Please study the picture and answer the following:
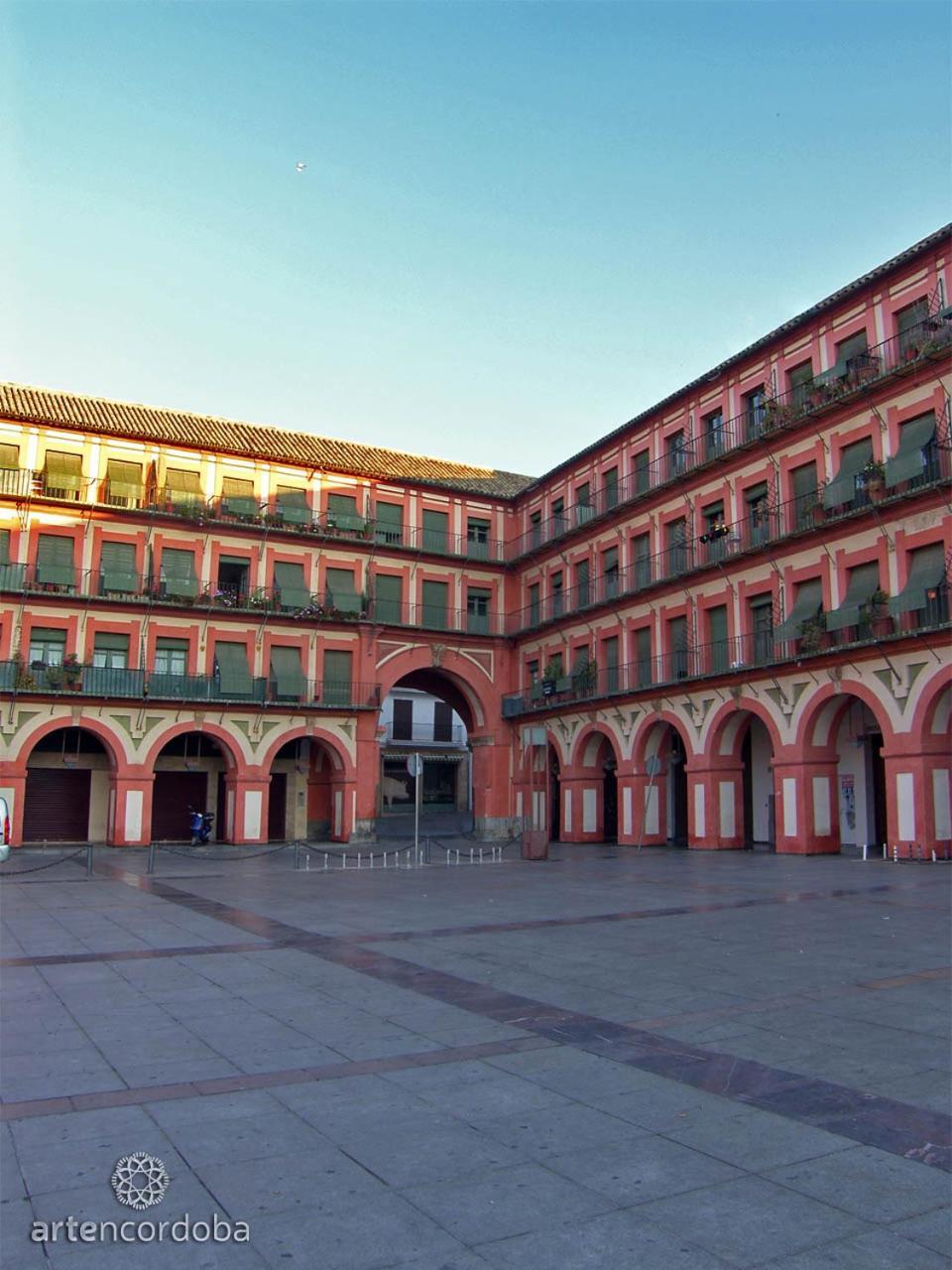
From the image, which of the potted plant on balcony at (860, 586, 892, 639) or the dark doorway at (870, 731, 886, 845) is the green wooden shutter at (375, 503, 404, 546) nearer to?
the dark doorway at (870, 731, 886, 845)

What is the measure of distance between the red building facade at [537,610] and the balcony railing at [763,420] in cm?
10

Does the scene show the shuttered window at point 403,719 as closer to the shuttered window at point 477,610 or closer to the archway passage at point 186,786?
the shuttered window at point 477,610

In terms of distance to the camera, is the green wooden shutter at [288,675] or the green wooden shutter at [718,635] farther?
the green wooden shutter at [288,675]

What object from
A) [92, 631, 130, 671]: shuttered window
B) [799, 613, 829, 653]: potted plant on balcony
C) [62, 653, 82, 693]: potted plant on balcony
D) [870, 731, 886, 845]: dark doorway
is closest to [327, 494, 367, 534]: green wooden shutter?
[92, 631, 130, 671]: shuttered window

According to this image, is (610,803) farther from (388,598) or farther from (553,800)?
(388,598)

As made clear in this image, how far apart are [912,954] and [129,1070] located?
25.2 ft

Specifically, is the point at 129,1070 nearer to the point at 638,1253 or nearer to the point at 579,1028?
the point at 579,1028

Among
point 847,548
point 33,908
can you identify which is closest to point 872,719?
point 847,548

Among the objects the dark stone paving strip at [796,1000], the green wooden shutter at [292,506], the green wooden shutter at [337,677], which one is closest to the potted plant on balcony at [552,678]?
the green wooden shutter at [337,677]

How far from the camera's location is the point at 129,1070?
21.0ft

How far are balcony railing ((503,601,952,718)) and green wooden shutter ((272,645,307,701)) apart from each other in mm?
9319

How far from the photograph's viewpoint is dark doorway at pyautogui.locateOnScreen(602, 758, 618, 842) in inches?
1592

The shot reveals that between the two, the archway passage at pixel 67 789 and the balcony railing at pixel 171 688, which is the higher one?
the balcony railing at pixel 171 688

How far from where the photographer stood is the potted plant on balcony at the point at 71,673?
34625 millimetres
